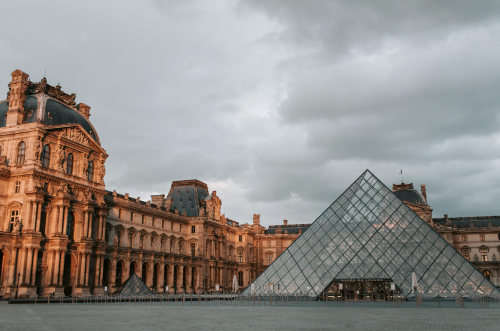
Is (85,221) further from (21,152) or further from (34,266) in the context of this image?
(21,152)

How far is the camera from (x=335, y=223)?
3628cm

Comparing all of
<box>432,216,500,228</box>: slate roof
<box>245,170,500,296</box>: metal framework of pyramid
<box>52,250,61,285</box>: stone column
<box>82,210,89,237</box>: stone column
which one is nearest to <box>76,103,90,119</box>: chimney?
<box>82,210,89,237</box>: stone column

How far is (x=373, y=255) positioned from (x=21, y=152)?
28209 millimetres

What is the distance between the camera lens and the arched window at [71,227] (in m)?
39.6

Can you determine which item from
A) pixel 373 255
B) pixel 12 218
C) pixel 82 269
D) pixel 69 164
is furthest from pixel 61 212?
pixel 373 255

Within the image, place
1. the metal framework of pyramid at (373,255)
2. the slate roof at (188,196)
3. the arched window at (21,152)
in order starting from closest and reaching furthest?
1. the metal framework of pyramid at (373,255)
2. the arched window at (21,152)
3. the slate roof at (188,196)

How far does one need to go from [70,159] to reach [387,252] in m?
27.1

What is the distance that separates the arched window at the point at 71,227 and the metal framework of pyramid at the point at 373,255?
16483 mm

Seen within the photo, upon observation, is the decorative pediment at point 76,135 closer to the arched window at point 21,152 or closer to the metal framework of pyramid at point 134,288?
the arched window at point 21,152

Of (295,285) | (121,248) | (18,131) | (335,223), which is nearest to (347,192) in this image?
(335,223)

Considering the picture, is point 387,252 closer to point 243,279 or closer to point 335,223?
point 335,223

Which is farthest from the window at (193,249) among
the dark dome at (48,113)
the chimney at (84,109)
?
the dark dome at (48,113)

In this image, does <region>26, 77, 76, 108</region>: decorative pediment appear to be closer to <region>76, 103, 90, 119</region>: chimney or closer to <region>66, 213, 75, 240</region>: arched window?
<region>76, 103, 90, 119</region>: chimney

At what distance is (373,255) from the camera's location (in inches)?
1299
